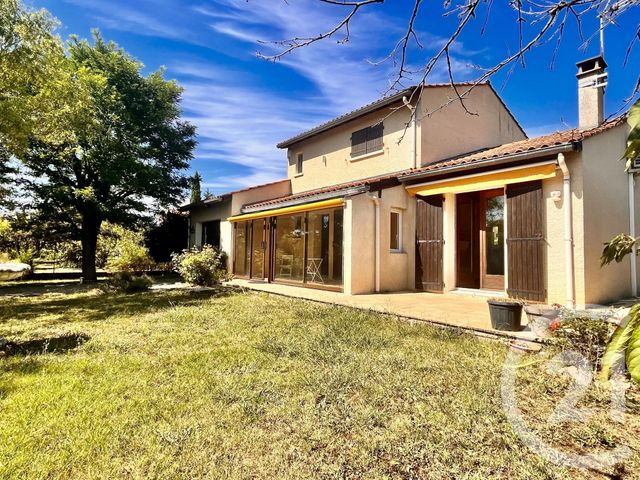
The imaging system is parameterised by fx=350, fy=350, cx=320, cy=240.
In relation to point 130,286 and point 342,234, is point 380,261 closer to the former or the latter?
point 342,234

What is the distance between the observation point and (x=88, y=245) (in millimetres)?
22625

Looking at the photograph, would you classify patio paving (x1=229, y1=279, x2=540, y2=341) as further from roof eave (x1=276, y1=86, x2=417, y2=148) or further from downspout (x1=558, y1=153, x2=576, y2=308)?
roof eave (x1=276, y1=86, x2=417, y2=148)

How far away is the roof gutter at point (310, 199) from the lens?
589 inches

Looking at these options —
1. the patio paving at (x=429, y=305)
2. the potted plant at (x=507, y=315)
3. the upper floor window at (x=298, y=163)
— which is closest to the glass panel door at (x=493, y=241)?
the patio paving at (x=429, y=305)

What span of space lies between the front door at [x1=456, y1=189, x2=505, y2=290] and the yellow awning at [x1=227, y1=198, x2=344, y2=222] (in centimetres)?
556

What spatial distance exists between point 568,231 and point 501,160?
3.28 m

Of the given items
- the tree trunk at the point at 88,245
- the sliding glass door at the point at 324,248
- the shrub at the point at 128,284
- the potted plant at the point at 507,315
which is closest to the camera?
the potted plant at the point at 507,315

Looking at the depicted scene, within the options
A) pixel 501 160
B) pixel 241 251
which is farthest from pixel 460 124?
pixel 241 251

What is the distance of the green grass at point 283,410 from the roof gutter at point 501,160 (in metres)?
7.26

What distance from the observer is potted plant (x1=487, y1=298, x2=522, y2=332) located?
8164mm

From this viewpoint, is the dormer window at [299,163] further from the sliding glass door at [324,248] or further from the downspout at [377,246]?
the downspout at [377,246]

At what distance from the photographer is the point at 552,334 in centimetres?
663

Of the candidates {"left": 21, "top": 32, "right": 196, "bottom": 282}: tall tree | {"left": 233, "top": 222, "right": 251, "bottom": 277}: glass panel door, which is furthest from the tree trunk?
{"left": 233, "top": 222, "right": 251, "bottom": 277}: glass panel door

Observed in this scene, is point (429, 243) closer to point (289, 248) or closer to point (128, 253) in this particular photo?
point (289, 248)
